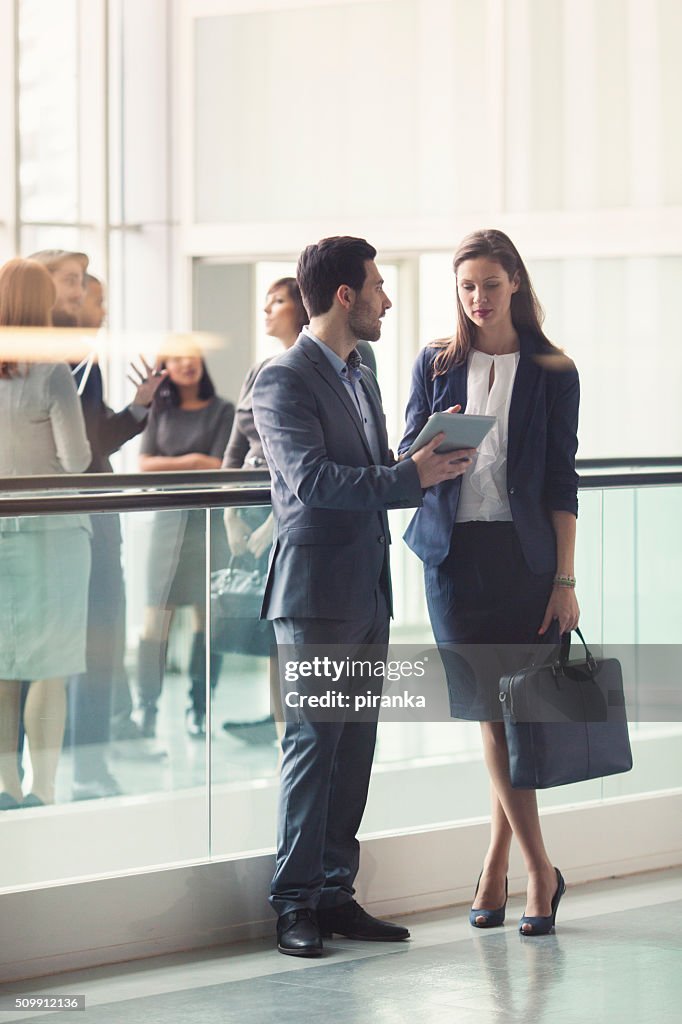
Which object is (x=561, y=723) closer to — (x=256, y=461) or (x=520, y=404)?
(x=520, y=404)

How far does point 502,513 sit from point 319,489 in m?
0.47

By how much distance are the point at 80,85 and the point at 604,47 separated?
446 centimetres

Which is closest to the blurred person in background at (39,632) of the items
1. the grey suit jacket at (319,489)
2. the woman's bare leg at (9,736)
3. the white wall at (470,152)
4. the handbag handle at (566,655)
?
the woman's bare leg at (9,736)

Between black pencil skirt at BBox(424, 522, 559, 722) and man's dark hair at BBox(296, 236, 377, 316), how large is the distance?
592mm

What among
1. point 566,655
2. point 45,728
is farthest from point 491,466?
point 45,728

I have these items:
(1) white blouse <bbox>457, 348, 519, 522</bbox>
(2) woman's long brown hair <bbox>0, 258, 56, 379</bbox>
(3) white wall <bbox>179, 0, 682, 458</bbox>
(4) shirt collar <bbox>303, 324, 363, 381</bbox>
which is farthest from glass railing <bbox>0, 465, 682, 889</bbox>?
(3) white wall <bbox>179, 0, 682, 458</bbox>

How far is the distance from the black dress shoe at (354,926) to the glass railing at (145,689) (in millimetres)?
275

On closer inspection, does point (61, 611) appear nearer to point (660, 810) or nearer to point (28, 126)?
point (660, 810)

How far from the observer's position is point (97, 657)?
11.7ft

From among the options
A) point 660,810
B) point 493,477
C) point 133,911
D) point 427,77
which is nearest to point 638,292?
point 427,77

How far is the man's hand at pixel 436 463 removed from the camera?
3.31 meters

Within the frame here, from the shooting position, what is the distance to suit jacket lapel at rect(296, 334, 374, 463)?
11.1ft

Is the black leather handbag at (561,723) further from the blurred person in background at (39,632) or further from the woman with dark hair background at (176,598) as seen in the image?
the blurred person in background at (39,632)

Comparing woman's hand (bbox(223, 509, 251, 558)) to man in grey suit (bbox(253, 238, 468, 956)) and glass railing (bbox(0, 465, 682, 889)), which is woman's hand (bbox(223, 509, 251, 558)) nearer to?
glass railing (bbox(0, 465, 682, 889))
